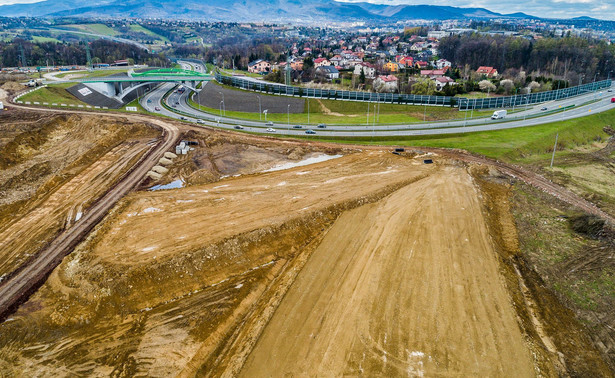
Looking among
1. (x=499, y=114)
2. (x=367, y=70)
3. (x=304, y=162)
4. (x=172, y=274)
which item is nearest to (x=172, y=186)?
(x=304, y=162)

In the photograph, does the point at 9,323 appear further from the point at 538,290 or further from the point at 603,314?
the point at 603,314

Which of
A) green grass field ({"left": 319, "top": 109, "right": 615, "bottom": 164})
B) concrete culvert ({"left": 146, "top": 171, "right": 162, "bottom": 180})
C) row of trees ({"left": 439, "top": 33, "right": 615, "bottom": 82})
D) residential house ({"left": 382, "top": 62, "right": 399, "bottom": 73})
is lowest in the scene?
concrete culvert ({"left": 146, "top": 171, "right": 162, "bottom": 180})

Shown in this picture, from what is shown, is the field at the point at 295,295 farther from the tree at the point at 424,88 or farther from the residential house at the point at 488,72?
the residential house at the point at 488,72

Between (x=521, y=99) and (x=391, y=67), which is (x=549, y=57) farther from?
(x=521, y=99)

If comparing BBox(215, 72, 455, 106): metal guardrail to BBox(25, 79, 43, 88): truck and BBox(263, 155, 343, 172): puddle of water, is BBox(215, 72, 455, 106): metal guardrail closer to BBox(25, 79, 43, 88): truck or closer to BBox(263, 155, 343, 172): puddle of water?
BBox(263, 155, 343, 172): puddle of water

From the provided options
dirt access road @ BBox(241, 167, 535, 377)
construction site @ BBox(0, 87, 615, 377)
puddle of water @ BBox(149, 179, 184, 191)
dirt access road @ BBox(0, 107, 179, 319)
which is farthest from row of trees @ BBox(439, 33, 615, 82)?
dirt access road @ BBox(0, 107, 179, 319)

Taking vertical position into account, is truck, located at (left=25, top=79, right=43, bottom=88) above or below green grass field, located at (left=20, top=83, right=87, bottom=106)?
above
